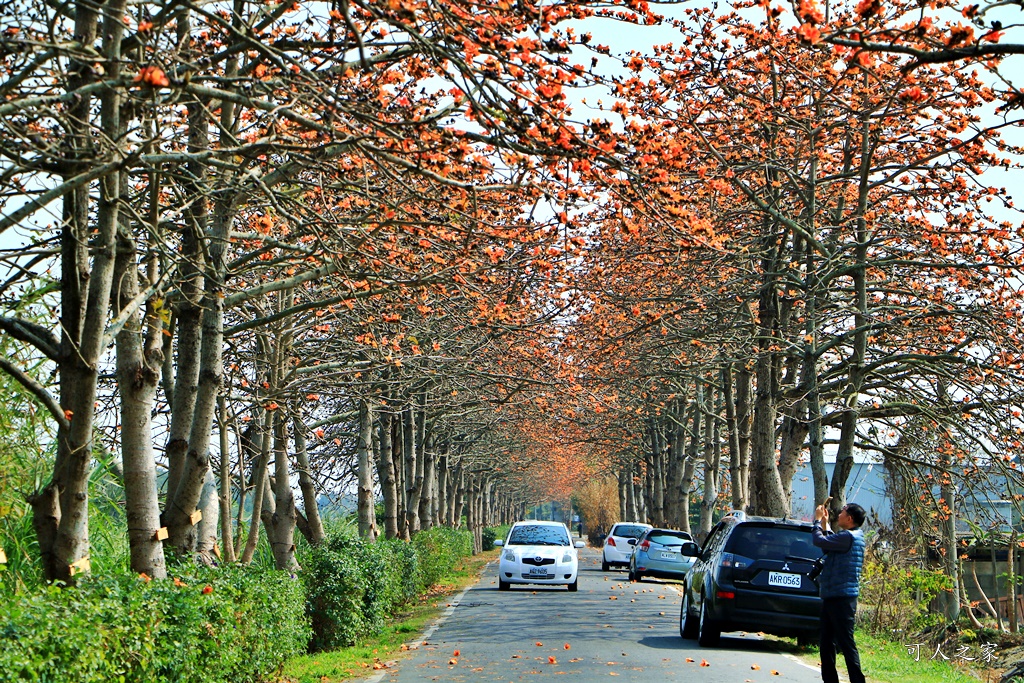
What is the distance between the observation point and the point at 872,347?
21172mm

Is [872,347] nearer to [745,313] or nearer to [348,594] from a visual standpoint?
[745,313]

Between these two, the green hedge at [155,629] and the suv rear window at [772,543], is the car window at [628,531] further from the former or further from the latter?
the green hedge at [155,629]

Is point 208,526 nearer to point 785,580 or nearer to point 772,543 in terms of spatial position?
point 772,543

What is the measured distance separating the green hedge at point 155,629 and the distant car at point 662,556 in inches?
845

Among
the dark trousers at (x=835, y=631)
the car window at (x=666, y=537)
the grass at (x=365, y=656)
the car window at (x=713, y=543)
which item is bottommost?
the grass at (x=365, y=656)

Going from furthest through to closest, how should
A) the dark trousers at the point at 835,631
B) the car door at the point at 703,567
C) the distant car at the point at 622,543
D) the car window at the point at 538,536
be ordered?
1. the distant car at the point at 622,543
2. the car window at the point at 538,536
3. the car door at the point at 703,567
4. the dark trousers at the point at 835,631

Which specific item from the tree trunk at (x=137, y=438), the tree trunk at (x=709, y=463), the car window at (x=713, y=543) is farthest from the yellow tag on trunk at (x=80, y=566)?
the tree trunk at (x=709, y=463)

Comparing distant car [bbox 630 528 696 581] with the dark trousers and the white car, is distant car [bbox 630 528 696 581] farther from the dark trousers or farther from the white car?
the dark trousers

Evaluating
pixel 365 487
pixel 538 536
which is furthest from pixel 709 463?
pixel 365 487

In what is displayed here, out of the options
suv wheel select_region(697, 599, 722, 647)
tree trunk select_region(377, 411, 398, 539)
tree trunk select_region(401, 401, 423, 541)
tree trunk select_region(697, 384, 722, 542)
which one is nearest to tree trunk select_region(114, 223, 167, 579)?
suv wheel select_region(697, 599, 722, 647)

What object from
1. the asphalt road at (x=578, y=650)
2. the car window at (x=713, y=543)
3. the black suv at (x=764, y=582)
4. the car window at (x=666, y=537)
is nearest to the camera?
the asphalt road at (x=578, y=650)

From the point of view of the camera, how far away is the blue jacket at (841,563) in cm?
1015

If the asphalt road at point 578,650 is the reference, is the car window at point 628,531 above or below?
above

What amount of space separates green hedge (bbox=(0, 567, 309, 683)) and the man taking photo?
4833 mm
